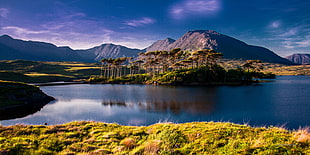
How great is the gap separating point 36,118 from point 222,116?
36.7 m

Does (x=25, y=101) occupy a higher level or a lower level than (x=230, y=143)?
lower

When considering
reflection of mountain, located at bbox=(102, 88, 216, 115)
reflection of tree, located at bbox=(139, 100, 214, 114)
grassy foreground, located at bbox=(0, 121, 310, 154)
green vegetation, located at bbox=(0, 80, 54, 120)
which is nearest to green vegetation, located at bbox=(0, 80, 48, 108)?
green vegetation, located at bbox=(0, 80, 54, 120)

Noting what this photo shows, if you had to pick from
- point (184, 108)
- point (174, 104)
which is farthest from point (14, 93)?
point (184, 108)

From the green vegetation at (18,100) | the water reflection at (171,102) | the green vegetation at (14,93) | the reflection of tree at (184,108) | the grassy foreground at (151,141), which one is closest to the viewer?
the grassy foreground at (151,141)

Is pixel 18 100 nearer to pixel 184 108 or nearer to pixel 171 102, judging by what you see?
pixel 171 102

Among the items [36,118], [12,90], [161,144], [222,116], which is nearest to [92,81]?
[12,90]

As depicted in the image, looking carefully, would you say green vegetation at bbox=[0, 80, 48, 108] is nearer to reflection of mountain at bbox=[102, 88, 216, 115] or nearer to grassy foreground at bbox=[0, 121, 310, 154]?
reflection of mountain at bbox=[102, 88, 216, 115]

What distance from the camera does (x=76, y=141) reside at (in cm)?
1159

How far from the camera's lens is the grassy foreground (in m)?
9.12

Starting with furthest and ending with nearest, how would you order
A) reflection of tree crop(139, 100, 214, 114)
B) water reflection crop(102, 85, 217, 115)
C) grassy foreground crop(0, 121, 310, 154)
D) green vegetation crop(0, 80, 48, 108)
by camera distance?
green vegetation crop(0, 80, 48, 108) < water reflection crop(102, 85, 217, 115) < reflection of tree crop(139, 100, 214, 114) < grassy foreground crop(0, 121, 310, 154)

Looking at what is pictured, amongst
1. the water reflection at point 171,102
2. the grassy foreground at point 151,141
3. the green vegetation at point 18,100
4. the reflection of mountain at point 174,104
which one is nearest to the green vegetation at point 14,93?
the green vegetation at point 18,100

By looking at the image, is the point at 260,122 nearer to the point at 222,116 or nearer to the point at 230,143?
the point at 222,116

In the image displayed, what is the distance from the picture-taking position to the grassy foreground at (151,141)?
9.12 meters

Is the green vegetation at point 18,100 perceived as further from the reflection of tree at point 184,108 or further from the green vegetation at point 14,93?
the reflection of tree at point 184,108
